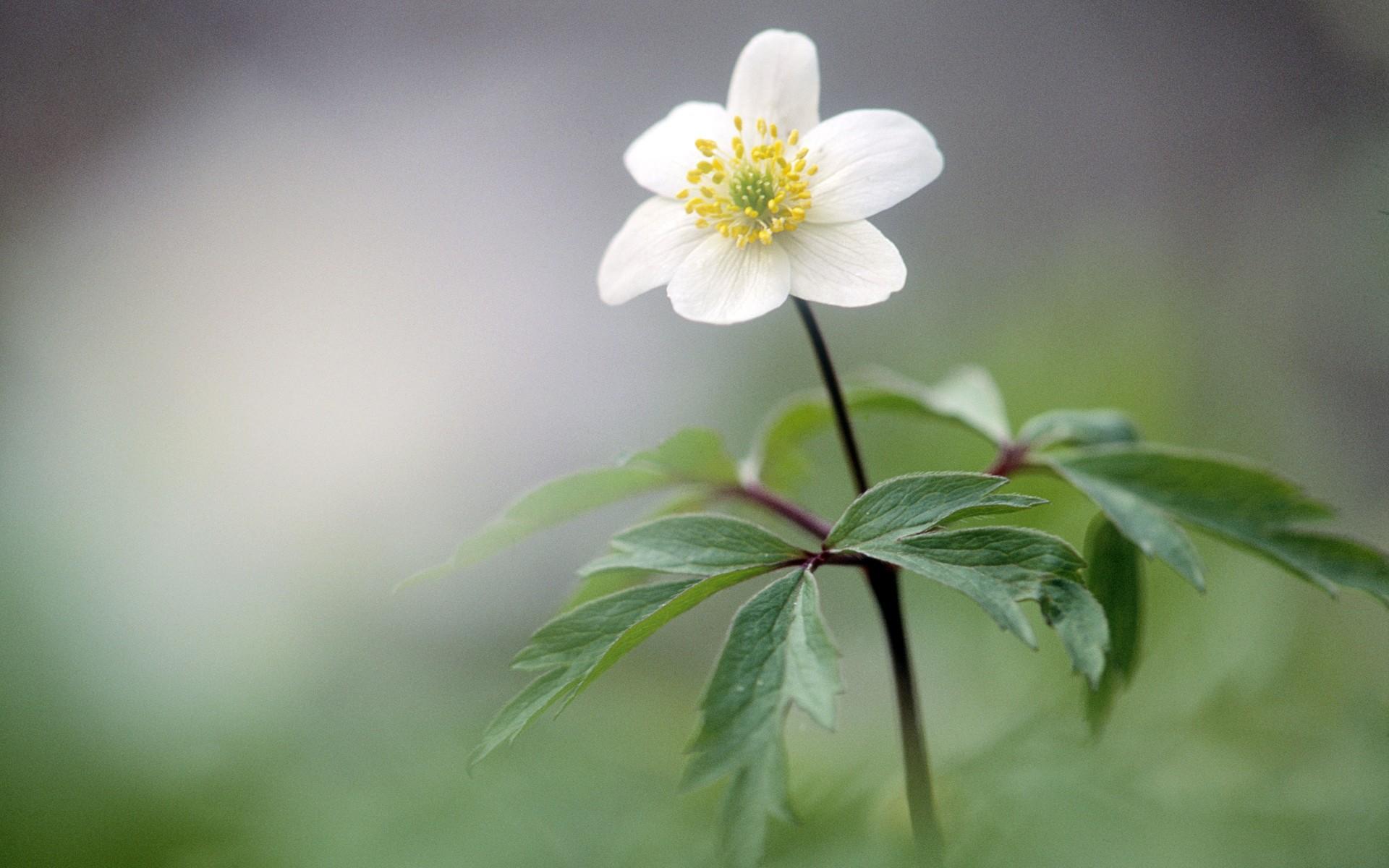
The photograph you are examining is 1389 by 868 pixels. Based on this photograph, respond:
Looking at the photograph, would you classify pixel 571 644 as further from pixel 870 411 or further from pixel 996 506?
pixel 870 411

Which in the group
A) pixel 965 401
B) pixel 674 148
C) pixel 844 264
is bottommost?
pixel 965 401

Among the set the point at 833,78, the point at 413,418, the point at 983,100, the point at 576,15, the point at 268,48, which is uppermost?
the point at 268,48

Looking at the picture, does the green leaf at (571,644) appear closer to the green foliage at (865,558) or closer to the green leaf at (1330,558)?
the green foliage at (865,558)

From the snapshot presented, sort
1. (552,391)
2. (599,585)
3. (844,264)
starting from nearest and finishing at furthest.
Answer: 1. (844,264)
2. (599,585)
3. (552,391)

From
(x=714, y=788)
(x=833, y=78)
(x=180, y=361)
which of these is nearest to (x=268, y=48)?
(x=180, y=361)

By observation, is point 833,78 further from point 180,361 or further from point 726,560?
point 726,560

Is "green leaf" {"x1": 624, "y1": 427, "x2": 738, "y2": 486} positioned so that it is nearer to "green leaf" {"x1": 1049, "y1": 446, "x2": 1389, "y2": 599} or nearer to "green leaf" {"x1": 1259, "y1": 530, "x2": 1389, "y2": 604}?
"green leaf" {"x1": 1049, "y1": 446, "x2": 1389, "y2": 599}

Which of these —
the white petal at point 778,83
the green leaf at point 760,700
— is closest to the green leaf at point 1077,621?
the green leaf at point 760,700

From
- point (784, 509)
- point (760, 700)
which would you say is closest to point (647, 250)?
point (784, 509)
